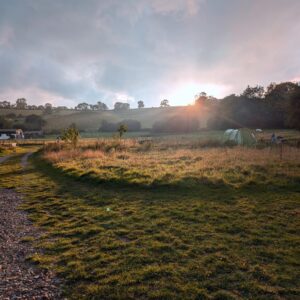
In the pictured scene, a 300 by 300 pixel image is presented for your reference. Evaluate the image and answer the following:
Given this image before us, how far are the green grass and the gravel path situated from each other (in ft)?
0.84

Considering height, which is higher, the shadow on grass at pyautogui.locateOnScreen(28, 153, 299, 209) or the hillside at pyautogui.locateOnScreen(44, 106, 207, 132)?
the hillside at pyautogui.locateOnScreen(44, 106, 207, 132)

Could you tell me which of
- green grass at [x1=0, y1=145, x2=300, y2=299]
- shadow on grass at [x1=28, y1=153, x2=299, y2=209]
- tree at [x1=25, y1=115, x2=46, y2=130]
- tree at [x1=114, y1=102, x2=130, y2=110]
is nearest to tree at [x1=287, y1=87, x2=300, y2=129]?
green grass at [x1=0, y1=145, x2=300, y2=299]

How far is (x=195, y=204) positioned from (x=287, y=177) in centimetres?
552

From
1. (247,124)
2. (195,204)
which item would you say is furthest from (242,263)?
(247,124)

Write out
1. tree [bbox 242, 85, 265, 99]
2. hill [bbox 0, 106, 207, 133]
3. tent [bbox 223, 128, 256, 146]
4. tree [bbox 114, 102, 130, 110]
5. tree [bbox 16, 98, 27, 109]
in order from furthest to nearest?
tree [bbox 16, 98, 27, 109]
tree [bbox 114, 102, 130, 110]
hill [bbox 0, 106, 207, 133]
tree [bbox 242, 85, 265, 99]
tent [bbox 223, 128, 256, 146]

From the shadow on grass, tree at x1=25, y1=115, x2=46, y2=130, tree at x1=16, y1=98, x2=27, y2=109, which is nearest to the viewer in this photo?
the shadow on grass

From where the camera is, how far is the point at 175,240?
6.35 m

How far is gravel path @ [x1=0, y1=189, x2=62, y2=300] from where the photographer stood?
14.7 feet

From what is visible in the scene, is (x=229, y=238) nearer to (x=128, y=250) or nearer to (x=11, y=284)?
(x=128, y=250)

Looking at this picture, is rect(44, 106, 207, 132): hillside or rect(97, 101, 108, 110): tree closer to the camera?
rect(44, 106, 207, 132): hillside

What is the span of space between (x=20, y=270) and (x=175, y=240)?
326 cm

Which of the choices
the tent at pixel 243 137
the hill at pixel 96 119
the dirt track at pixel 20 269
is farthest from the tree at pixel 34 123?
the dirt track at pixel 20 269

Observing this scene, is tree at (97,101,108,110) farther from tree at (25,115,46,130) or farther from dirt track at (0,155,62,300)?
dirt track at (0,155,62,300)

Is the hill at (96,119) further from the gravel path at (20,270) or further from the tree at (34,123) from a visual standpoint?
the gravel path at (20,270)
